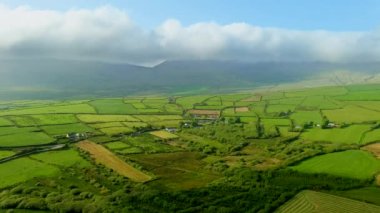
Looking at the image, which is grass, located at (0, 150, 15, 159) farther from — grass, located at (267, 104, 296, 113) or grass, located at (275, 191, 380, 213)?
grass, located at (267, 104, 296, 113)

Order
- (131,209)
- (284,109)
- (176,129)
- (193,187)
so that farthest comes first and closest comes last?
1. (284,109)
2. (176,129)
3. (193,187)
4. (131,209)

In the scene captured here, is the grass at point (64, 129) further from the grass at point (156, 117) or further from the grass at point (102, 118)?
the grass at point (156, 117)

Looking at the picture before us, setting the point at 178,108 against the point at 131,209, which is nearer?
the point at 131,209

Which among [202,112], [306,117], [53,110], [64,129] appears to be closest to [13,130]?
[64,129]

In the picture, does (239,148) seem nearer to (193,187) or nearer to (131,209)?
(193,187)

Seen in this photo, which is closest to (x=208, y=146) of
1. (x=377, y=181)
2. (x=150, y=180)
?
(x=150, y=180)

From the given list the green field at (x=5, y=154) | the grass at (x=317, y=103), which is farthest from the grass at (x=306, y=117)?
the green field at (x=5, y=154)

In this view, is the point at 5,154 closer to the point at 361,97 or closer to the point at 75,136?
the point at 75,136
